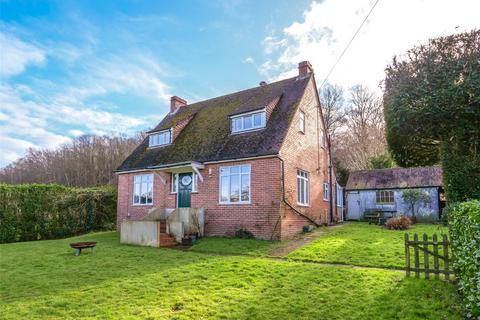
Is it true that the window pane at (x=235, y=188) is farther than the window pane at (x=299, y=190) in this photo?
No

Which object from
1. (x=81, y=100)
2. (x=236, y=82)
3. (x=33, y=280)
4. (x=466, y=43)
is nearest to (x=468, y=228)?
(x=466, y=43)

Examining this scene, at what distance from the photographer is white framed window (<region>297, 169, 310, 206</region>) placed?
15.5 m

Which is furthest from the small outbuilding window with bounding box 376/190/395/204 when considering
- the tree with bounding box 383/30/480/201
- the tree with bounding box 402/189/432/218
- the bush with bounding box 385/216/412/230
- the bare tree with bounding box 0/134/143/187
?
the bare tree with bounding box 0/134/143/187

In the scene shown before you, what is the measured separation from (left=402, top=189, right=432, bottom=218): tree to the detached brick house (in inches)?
217

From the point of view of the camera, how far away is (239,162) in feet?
47.4

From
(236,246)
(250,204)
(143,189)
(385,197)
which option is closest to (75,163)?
(143,189)

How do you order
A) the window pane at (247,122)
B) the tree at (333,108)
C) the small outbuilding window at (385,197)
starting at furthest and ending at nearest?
the tree at (333,108) < the small outbuilding window at (385,197) < the window pane at (247,122)

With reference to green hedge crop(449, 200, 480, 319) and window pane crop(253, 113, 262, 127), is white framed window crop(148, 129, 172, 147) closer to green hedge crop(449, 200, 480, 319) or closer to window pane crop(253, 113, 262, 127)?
window pane crop(253, 113, 262, 127)

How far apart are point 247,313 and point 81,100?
17879mm

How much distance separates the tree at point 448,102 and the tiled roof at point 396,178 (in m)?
13.3

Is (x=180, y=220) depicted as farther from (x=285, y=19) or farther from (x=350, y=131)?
(x=350, y=131)

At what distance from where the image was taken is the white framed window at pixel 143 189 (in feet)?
58.9

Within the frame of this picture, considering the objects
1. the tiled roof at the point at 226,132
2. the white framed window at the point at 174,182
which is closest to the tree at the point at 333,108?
the tiled roof at the point at 226,132

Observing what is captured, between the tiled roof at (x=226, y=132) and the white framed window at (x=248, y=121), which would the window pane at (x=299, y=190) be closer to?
the tiled roof at (x=226, y=132)
